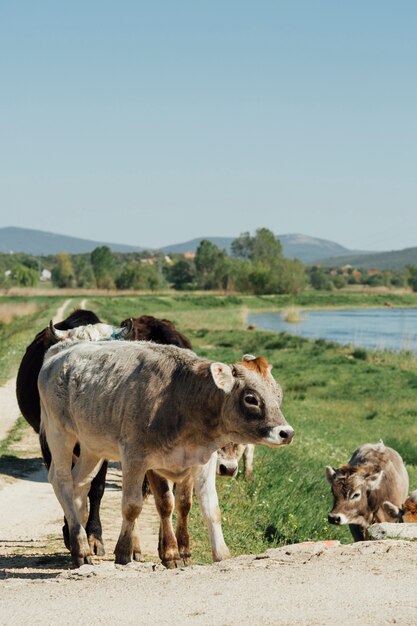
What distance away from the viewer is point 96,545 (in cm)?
923

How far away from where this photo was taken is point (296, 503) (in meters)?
12.2

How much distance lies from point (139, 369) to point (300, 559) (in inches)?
72.3

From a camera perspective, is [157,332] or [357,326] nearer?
[157,332]

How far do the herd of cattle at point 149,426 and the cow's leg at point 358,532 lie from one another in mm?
2895

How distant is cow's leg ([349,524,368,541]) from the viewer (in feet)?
37.7

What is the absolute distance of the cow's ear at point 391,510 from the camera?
11.3 metres

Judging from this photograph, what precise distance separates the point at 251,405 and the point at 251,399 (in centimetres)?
4

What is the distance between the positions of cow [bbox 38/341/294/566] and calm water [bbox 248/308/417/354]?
40.6 meters

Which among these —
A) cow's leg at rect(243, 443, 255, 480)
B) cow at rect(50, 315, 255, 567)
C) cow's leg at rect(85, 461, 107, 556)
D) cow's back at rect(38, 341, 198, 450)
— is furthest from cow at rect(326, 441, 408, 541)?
cow's back at rect(38, 341, 198, 450)

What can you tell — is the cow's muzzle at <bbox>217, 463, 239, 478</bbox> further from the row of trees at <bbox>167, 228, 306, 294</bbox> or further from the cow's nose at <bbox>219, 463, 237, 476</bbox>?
the row of trees at <bbox>167, 228, 306, 294</bbox>

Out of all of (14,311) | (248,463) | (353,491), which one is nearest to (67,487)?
(353,491)

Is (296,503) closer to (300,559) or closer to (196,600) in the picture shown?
(300,559)

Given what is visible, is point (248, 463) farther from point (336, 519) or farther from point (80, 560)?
point (80, 560)

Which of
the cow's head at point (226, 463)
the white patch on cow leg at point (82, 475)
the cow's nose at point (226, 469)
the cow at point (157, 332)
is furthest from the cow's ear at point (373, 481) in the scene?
the white patch on cow leg at point (82, 475)
